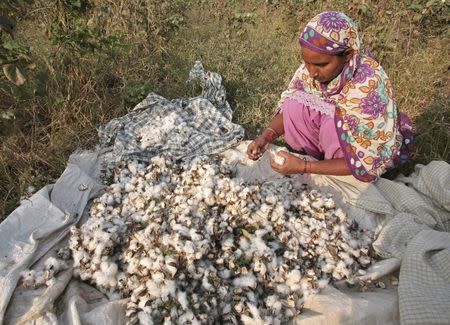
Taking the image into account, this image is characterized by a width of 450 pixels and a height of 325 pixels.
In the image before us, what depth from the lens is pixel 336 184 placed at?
8.89ft

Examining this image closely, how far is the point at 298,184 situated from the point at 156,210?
3.37 ft

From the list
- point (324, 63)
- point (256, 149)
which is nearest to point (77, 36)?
point (256, 149)

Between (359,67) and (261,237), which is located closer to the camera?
(261,237)

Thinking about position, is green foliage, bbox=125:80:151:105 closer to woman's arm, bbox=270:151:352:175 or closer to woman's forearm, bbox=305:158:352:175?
woman's arm, bbox=270:151:352:175

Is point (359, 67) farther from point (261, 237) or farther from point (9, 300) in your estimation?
point (9, 300)

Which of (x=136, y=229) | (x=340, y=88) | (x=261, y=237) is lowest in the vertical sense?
(x=261, y=237)

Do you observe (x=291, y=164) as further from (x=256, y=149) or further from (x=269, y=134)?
(x=269, y=134)

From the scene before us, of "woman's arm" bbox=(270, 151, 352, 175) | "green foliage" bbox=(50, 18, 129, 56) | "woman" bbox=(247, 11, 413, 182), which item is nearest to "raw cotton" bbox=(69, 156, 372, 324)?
"woman's arm" bbox=(270, 151, 352, 175)

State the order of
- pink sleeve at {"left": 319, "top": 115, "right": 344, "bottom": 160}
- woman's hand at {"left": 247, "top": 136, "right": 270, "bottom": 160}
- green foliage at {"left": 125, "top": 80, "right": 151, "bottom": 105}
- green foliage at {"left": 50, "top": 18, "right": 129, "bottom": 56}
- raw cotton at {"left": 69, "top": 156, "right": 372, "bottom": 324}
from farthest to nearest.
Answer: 1. green foliage at {"left": 125, "top": 80, "right": 151, "bottom": 105}
2. green foliage at {"left": 50, "top": 18, "right": 129, "bottom": 56}
3. woman's hand at {"left": 247, "top": 136, "right": 270, "bottom": 160}
4. pink sleeve at {"left": 319, "top": 115, "right": 344, "bottom": 160}
5. raw cotton at {"left": 69, "top": 156, "right": 372, "bottom": 324}

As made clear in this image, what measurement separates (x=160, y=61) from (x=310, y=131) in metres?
2.04

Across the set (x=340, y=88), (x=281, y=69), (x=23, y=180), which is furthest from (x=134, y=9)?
(x=340, y=88)

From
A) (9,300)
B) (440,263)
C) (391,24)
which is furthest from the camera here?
(391,24)

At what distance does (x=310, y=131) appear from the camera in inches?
115

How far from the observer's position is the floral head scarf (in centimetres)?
229
